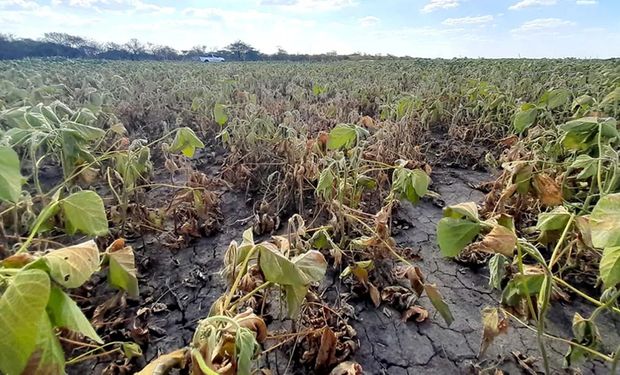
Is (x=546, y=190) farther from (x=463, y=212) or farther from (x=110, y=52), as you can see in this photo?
(x=110, y=52)

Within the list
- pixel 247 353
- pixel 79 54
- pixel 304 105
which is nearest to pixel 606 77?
pixel 304 105

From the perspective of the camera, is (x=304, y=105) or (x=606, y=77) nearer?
(x=304, y=105)

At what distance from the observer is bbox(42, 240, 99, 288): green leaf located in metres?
0.61

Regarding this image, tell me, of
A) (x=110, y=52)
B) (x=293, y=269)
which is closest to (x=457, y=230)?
(x=293, y=269)

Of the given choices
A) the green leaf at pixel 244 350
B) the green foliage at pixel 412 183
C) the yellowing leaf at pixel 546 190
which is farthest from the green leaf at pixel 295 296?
the yellowing leaf at pixel 546 190

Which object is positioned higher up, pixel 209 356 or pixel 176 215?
pixel 209 356

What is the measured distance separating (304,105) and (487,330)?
12.5ft

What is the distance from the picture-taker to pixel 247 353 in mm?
671

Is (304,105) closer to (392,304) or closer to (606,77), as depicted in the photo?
(392,304)

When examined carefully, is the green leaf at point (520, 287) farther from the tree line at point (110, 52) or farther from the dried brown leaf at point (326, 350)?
the tree line at point (110, 52)

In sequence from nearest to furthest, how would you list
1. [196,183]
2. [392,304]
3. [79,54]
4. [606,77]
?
[392,304] < [196,183] < [606,77] < [79,54]

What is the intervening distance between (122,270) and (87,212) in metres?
0.22

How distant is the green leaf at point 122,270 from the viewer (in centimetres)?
110

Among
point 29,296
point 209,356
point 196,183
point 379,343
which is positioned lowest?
point 379,343
